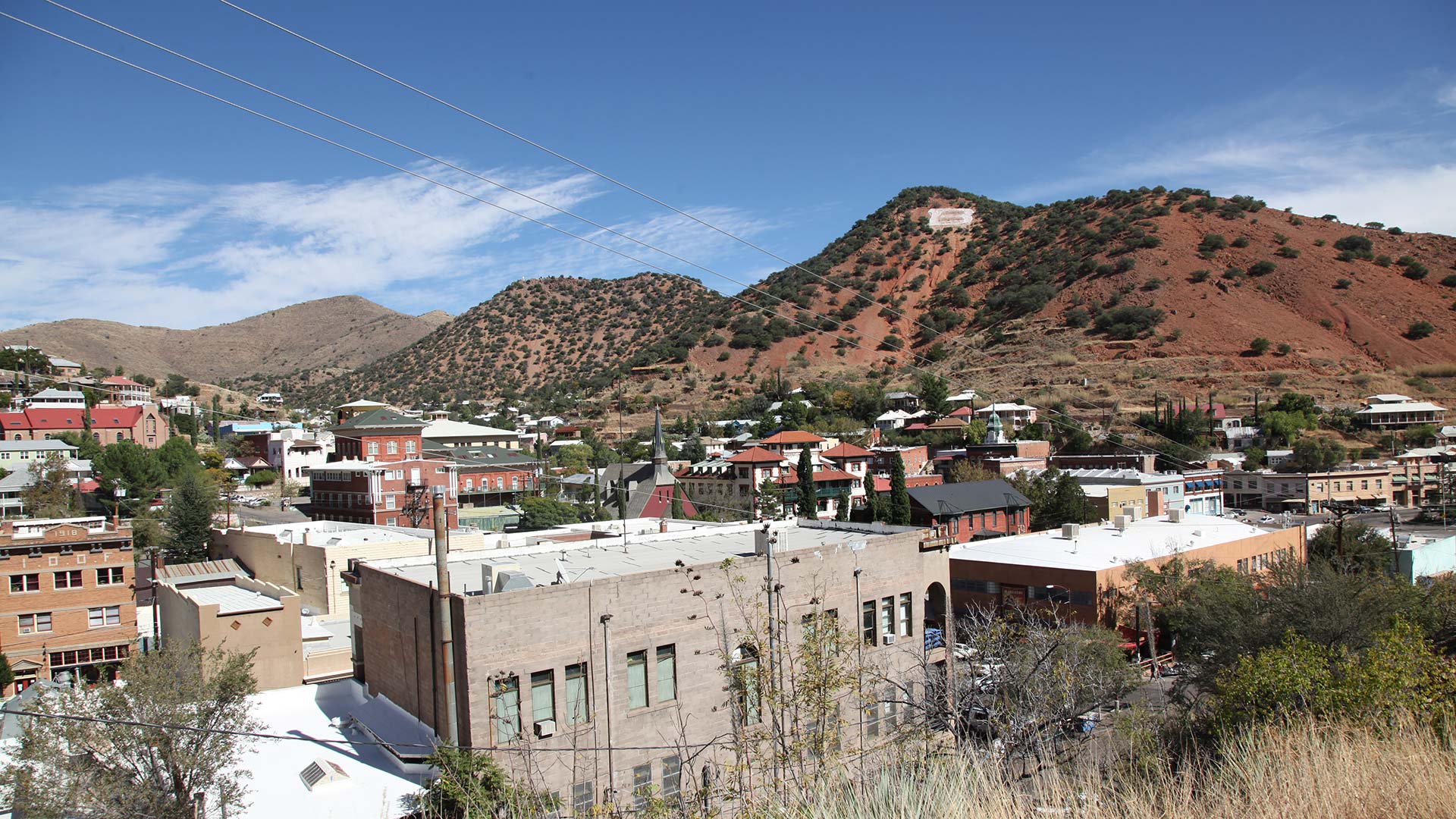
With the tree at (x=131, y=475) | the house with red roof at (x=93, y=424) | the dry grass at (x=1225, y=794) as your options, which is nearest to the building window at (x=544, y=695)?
the dry grass at (x=1225, y=794)

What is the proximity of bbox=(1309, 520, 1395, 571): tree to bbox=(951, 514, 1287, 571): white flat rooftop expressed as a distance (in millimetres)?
2504

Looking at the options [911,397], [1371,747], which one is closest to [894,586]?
[1371,747]

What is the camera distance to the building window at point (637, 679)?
14414 mm

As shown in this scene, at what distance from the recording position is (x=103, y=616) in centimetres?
2761

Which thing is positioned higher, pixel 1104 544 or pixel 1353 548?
pixel 1104 544

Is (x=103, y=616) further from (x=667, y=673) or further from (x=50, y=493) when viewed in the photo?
(x=667, y=673)

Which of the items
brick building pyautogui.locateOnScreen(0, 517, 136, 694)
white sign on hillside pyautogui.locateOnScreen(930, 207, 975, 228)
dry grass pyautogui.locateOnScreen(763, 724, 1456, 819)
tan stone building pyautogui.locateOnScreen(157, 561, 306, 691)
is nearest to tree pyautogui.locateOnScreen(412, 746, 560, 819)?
dry grass pyautogui.locateOnScreen(763, 724, 1456, 819)

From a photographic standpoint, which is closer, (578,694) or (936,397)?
(578,694)

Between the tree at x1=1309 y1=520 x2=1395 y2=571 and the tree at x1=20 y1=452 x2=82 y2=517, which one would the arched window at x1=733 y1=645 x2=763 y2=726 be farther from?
the tree at x1=20 y1=452 x2=82 y2=517

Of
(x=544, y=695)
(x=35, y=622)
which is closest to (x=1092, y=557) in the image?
(x=544, y=695)

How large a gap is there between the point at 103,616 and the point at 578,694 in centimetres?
2233

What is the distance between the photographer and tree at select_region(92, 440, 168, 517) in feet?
158

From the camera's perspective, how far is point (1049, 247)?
358 feet

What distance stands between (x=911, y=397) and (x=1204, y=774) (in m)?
79.3
